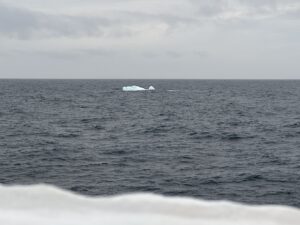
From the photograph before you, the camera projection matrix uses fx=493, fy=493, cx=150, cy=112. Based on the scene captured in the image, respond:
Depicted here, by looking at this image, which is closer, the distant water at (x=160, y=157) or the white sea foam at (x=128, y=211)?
the white sea foam at (x=128, y=211)

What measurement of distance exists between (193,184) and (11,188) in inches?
794

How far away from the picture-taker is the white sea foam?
9.98 feet

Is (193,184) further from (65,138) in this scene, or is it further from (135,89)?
(135,89)

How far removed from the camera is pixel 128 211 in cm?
316

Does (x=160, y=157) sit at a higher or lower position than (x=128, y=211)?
lower

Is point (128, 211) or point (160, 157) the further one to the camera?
point (160, 157)

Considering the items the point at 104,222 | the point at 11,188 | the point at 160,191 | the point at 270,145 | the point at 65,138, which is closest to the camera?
the point at 104,222

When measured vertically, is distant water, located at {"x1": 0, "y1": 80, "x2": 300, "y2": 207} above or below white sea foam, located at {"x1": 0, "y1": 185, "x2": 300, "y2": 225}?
below

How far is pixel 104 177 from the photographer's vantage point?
2428 cm

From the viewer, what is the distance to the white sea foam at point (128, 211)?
3.04 meters

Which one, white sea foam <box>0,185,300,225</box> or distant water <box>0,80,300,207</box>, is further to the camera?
distant water <box>0,80,300,207</box>

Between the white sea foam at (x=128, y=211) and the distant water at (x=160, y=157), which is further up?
the white sea foam at (x=128, y=211)

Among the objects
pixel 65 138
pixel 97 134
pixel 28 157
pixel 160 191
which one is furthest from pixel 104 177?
pixel 97 134

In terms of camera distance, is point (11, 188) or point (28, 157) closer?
point (11, 188)
